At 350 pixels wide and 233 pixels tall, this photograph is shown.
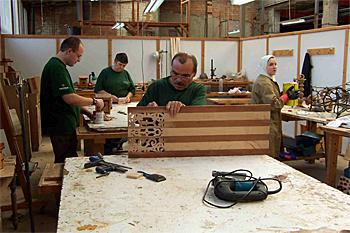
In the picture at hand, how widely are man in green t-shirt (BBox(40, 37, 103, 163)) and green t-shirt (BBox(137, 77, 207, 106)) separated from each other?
23.3 inches

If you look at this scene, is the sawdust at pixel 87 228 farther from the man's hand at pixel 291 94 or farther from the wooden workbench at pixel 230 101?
the wooden workbench at pixel 230 101

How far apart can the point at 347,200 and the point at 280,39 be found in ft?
16.4

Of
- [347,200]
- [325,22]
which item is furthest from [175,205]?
[325,22]

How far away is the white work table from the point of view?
113 centimetres

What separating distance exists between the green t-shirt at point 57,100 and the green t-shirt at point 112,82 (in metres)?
1.31

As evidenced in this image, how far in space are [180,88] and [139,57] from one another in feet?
13.8

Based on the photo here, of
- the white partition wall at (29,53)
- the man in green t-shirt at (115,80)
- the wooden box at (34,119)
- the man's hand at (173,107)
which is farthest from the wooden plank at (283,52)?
the man's hand at (173,107)

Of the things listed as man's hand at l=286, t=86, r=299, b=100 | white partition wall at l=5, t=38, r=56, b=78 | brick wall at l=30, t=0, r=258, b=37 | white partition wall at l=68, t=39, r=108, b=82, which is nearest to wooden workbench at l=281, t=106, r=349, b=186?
man's hand at l=286, t=86, r=299, b=100

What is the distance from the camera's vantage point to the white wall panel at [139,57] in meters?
6.49

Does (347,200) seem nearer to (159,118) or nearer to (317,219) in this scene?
(317,219)

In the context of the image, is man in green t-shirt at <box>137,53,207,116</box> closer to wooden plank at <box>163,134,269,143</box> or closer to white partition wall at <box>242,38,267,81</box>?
wooden plank at <box>163,134,269,143</box>

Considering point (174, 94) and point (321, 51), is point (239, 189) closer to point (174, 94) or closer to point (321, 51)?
point (174, 94)

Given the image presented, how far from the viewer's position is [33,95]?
16.9 feet

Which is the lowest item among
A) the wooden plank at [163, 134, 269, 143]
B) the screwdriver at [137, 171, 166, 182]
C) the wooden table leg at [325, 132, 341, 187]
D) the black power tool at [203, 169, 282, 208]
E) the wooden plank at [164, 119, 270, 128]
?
the wooden table leg at [325, 132, 341, 187]
